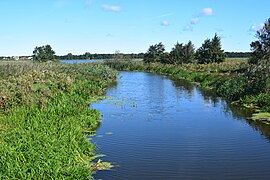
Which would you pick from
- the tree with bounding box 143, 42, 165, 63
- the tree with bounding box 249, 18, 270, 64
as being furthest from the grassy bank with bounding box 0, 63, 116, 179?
the tree with bounding box 143, 42, 165, 63

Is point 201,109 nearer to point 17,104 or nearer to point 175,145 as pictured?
point 175,145

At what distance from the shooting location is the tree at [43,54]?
2911 inches

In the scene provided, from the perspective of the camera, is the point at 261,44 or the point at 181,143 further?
the point at 261,44

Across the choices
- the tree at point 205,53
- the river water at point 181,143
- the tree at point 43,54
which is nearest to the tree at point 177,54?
the tree at point 205,53

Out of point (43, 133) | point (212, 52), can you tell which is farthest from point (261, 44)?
point (43, 133)

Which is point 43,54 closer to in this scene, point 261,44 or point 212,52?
point 212,52

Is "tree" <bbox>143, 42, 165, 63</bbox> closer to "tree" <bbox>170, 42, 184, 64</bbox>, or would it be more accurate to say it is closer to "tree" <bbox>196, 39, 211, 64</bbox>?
"tree" <bbox>170, 42, 184, 64</bbox>

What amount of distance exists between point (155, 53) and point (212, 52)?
23052 mm

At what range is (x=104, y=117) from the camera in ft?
66.1

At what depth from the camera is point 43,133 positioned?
470 inches

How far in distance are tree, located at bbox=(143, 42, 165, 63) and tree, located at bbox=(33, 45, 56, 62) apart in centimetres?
2303

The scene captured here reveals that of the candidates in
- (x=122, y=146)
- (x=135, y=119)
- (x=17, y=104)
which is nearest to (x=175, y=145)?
(x=122, y=146)

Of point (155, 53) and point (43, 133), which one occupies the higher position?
point (155, 53)

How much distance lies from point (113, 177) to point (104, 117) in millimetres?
9881
